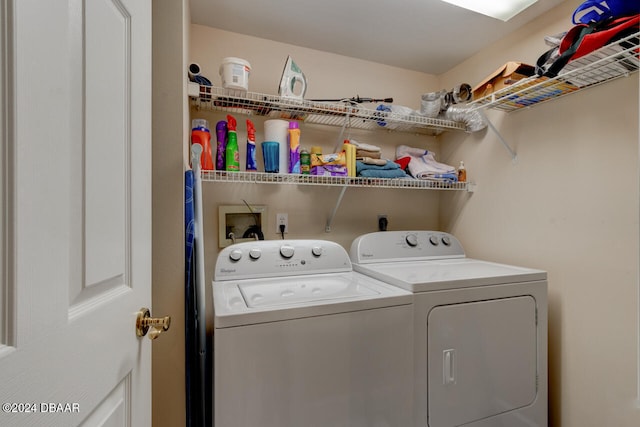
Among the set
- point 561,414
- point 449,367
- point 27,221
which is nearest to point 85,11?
point 27,221

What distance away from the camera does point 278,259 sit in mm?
1525

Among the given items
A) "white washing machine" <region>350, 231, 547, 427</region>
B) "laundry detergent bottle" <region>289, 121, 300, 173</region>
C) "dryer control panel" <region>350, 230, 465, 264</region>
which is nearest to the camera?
"white washing machine" <region>350, 231, 547, 427</region>

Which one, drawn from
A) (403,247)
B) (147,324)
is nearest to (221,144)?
(147,324)

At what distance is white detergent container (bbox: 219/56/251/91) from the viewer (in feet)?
4.62

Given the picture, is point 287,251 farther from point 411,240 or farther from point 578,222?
point 578,222

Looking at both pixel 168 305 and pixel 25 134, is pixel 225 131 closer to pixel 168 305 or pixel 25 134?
pixel 168 305

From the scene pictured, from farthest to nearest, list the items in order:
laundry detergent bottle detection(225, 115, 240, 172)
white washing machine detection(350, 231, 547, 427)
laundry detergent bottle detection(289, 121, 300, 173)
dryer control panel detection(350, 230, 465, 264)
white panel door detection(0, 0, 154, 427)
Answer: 1. dryer control panel detection(350, 230, 465, 264)
2. laundry detergent bottle detection(289, 121, 300, 173)
3. laundry detergent bottle detection(225, 115, 240, 172)
4. white washing machine detection(350, 231, 547, 427)
5. white panel door detection(0, 0, 154, 427)

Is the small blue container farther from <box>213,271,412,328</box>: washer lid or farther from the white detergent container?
<box>213,271,412,328</box>: washer lid

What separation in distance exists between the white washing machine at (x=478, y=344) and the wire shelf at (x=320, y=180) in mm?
522

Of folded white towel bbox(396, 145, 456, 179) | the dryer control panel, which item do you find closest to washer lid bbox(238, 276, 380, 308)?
the dryer control panel

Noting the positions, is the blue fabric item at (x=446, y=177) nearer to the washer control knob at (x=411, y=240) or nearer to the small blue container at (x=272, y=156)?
the washer control knob at (x=411, y=240)

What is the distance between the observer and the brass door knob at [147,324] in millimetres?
745

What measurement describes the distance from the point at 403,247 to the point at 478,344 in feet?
2.25

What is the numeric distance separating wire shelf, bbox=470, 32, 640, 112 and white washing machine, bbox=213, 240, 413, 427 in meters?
1.15
